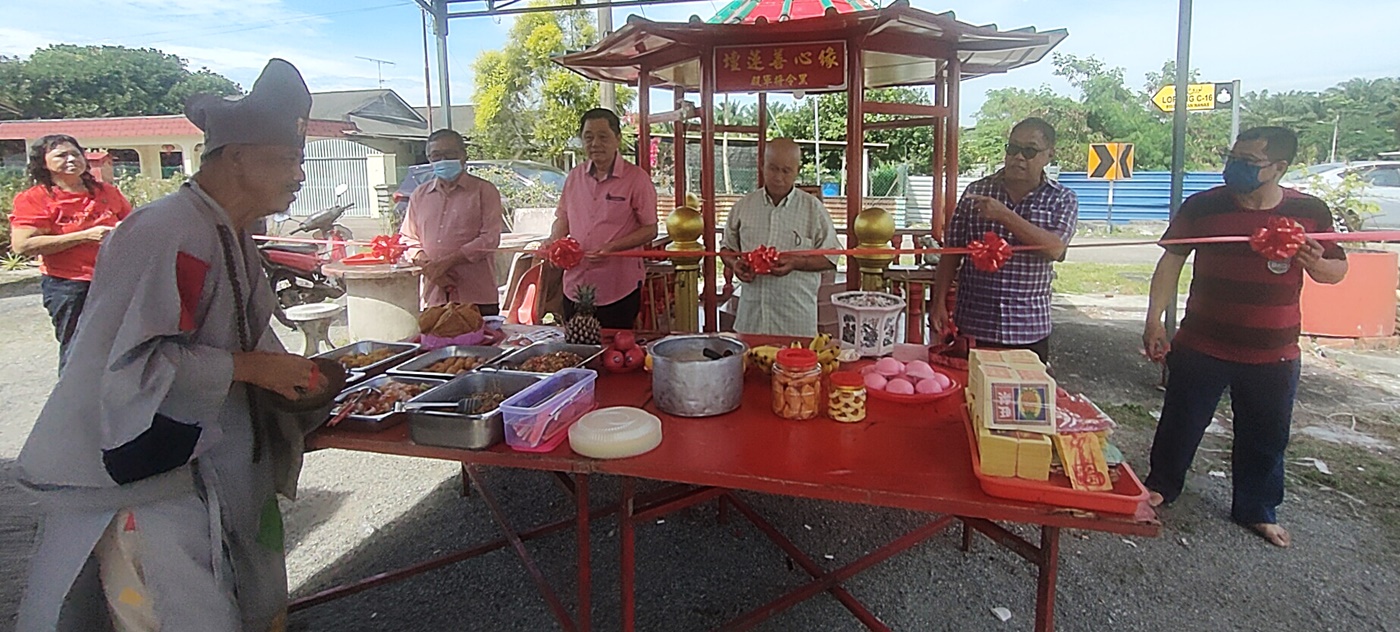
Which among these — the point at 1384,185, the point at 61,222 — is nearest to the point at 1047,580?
the point at 61,222

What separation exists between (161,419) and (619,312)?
2.39 meters

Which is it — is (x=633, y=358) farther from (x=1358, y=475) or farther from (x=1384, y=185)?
(x=1384, y=185)

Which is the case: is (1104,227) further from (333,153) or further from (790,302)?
(333,153)

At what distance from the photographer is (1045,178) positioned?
2873 mm

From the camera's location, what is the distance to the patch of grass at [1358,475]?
326 cm

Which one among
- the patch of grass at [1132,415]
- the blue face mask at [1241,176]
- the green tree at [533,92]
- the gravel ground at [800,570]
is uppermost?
the green tree at [533,92]

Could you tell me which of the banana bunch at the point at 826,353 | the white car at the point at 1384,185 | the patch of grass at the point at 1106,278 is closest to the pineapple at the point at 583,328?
the banana bunch at the point at 826,353

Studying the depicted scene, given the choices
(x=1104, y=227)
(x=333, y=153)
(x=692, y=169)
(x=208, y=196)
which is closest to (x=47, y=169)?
(x=208, y=196)

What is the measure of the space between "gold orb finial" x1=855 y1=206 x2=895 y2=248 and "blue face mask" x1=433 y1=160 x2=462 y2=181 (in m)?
2.00

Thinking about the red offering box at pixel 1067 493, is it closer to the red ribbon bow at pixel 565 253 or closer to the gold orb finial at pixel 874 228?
the gold orb finial at pixel 874 228

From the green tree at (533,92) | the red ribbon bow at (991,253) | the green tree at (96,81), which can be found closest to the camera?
the red ribbon bow at (991,253)

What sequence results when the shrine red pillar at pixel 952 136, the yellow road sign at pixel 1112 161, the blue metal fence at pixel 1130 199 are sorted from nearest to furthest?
1. the shrine red pillar at pixel 952 136
2. the yellow road sign at pixel 1112 161
3. the blue metal fence at pixel 1130 199

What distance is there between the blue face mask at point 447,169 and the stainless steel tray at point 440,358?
1.49m

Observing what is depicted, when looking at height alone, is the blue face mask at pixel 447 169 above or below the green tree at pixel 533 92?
below
